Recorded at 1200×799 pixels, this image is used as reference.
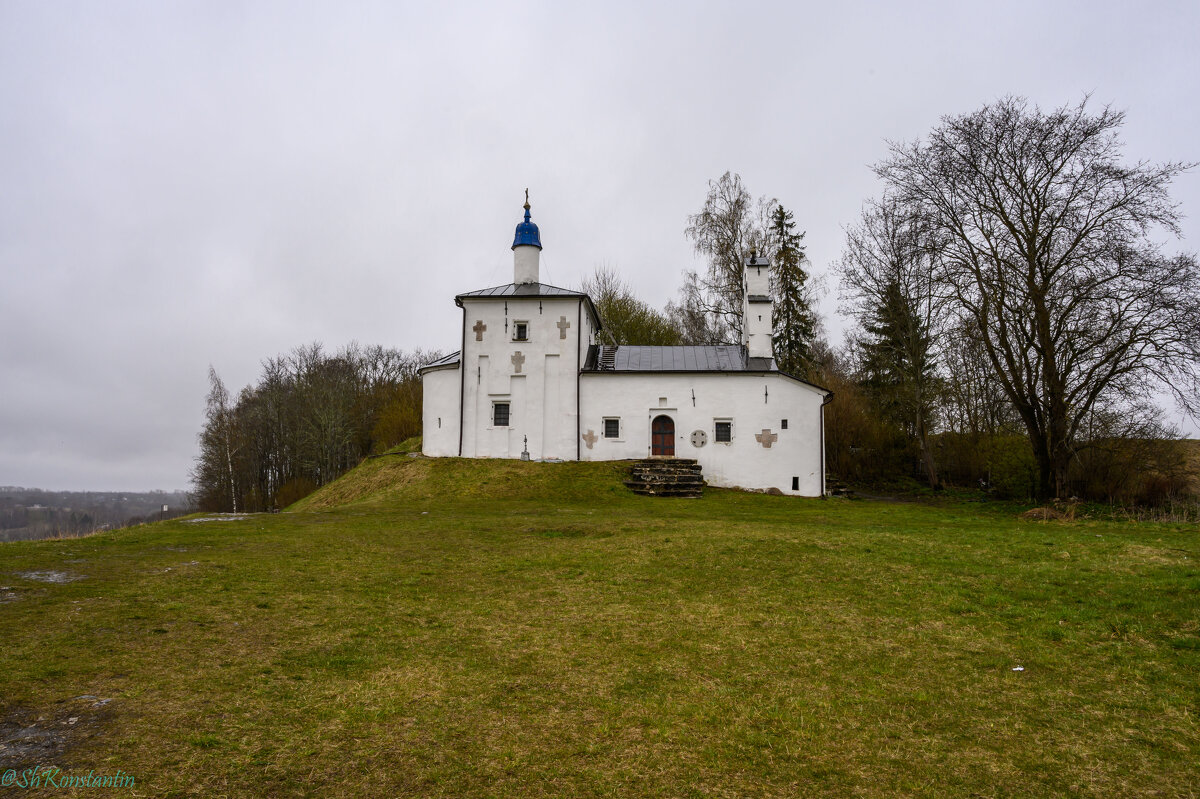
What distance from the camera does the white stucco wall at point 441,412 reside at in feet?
89.8

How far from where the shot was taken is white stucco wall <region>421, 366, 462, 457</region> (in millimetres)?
27359

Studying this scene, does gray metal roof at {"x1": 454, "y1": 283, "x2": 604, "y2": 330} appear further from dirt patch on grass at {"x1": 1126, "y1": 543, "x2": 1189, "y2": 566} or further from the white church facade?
dirt patch on grass at {"x1": 1126, "y1": 543, "x2": 1189, "y2": 566}

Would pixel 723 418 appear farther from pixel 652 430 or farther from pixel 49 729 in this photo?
pixel 49 729

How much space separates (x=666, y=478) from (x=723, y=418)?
431cm

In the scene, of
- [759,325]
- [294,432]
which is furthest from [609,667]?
[294,432]

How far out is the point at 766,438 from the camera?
26.8 m

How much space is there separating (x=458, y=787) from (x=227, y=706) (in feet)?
7.19

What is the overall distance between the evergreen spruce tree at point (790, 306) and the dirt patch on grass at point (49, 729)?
34.1 meters

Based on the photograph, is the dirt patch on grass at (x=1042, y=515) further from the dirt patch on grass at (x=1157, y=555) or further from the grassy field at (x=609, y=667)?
the dirt patch on grass at (x=1157, y=555)

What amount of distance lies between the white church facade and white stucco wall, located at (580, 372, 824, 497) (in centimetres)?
4

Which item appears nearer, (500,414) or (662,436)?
(662,436)

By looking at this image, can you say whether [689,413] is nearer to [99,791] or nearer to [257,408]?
[99,791]

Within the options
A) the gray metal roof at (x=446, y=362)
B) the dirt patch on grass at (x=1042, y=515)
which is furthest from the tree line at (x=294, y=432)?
the dirt patch on grass at (x=1042, y=515)

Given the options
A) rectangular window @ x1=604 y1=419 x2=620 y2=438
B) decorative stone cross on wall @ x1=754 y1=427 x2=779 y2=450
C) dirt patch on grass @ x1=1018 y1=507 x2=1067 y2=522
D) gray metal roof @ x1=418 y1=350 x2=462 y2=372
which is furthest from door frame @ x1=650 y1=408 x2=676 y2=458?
dirt patch on grass @ x1=1018 y1=507 x2=1067 y2=522
